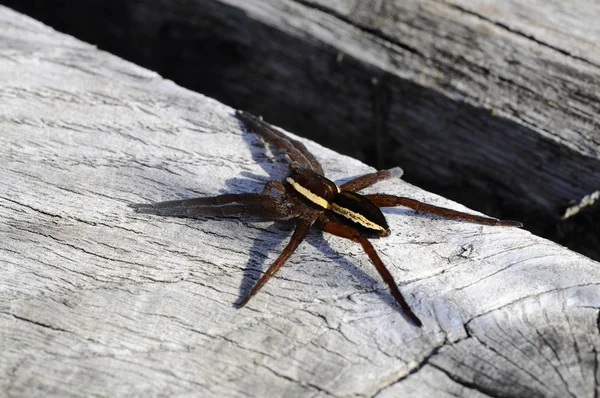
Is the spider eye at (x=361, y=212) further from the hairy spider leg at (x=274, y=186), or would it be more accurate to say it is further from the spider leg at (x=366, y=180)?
the hairy spider leg at (x=274, y=186)

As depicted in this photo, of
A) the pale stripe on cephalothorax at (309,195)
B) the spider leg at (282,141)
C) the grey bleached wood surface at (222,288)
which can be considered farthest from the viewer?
the spider leg at (282,141)

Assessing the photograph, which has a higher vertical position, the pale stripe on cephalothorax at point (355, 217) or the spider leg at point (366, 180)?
the spider leg at point (366, 180)

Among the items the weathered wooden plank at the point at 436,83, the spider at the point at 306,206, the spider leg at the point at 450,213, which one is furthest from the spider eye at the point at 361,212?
the weathered wooden plank at the point at 436,83

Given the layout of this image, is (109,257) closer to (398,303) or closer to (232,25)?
(398,303)

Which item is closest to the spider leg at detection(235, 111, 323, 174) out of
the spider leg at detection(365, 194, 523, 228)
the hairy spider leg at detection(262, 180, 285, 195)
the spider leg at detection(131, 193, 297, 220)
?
the hairy spider leg at detection(262, 180, 285, 195)

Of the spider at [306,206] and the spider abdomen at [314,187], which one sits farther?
the spider abdomen at [314,187]

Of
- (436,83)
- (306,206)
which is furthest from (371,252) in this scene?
(436,83)

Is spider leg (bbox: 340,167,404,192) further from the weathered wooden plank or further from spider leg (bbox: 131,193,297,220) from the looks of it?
the weathered wooden plank

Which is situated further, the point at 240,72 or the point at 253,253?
the point at 240,72

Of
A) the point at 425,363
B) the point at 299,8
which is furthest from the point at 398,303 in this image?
the point at 299,8
